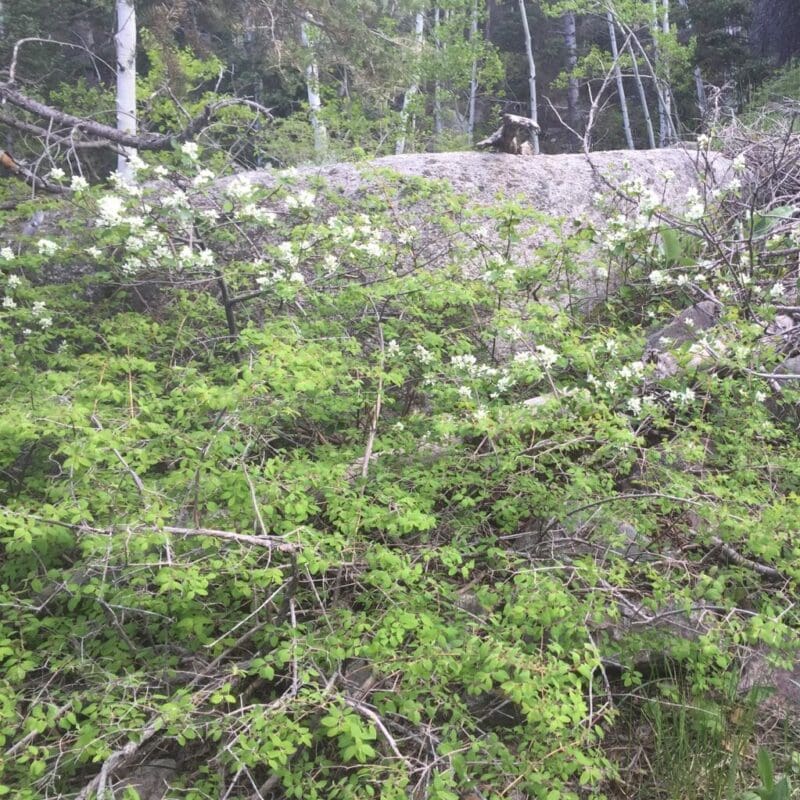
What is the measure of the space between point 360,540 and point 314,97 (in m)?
13.2

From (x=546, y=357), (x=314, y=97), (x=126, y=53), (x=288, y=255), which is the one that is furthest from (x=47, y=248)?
(x=314, y=97)

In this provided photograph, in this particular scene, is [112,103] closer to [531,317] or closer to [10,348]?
[10,348]

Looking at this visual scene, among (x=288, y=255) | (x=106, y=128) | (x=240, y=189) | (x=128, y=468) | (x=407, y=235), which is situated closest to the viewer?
(x=128, y=468)

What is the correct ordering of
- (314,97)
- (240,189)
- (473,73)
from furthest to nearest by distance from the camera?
(473,73) < (314,97) < (240,189)

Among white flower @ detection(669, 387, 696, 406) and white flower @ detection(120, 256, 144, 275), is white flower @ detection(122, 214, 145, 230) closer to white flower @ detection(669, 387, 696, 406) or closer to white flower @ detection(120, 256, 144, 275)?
white flower @ detection(120, 256, 144, 275)

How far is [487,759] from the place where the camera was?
1.84 meters

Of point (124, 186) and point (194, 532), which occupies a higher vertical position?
point (124, 186)

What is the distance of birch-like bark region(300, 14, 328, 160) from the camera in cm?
1019

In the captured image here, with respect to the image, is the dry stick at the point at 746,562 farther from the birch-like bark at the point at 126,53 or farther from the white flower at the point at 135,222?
the birch-like bark at the point at 126,53

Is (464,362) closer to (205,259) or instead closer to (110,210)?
(205,259)

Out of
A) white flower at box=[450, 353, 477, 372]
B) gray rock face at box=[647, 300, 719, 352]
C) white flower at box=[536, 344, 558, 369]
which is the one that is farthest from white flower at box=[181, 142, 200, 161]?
gray rock face at box=[647, 300, 719, 352]

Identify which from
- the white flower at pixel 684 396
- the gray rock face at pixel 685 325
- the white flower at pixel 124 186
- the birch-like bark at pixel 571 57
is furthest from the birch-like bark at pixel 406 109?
the white flower at pixel 684 396

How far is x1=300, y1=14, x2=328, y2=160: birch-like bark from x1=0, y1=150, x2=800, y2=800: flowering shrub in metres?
7.72

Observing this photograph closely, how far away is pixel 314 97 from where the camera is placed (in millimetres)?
13484
